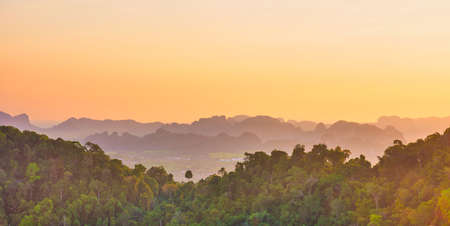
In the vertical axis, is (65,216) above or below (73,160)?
below

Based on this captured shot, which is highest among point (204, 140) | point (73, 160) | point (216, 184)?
point (204, 140)

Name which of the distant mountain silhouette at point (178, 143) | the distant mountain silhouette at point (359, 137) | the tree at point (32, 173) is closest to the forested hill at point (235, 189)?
the tree at point (32, 173)

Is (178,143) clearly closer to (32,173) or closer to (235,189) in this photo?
(235,189)

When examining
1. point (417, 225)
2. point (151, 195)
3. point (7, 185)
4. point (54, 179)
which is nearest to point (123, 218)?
point (151, 195)

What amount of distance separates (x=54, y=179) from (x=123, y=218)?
7.02 metres

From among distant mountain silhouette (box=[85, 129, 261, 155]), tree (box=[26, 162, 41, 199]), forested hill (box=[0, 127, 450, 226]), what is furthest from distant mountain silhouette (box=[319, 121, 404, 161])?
tree (box=[26, 162, 41, 199])

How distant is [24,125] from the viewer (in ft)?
648

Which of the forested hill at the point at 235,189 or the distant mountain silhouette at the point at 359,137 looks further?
the distant mountain silhouette at the point at 359,137

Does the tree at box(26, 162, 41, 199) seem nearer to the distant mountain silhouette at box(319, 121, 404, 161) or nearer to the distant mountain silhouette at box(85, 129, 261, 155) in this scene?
the distant mountain silhouette at box(85, 129, 261, 155)

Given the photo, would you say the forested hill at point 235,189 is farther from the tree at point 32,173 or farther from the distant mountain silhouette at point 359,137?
the distant mountain silhouette at point 359,137

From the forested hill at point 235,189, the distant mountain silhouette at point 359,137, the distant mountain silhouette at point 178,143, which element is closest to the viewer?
the forested hill at point 235,189

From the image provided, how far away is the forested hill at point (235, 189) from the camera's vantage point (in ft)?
78.3

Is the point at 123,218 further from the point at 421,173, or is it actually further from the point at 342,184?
the point at 421,173

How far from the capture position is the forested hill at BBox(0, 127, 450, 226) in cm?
2386
